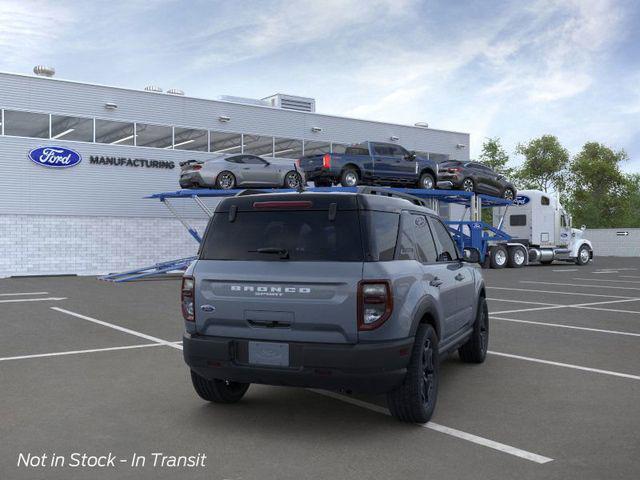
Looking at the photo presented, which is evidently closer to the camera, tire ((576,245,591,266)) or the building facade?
the building facade

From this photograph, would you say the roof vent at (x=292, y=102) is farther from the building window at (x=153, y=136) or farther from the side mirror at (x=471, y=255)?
the side mirror at (x=471, y=255)

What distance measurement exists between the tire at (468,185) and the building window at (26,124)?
16.5m

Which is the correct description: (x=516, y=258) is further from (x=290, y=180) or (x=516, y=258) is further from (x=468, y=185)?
(x=290, y=180)

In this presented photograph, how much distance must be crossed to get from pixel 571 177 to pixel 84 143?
5400cm

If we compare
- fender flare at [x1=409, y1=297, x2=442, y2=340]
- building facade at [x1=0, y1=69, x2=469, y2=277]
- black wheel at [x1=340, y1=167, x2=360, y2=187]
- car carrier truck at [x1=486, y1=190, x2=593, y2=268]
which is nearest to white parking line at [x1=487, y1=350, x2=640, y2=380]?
fender flare at [x1=409, y1=297, x2=442, y2=340]

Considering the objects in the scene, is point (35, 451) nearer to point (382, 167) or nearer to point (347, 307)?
point (347, 307)

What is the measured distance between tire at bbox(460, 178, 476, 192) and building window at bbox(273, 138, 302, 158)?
918cm

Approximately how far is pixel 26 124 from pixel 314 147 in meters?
13.3

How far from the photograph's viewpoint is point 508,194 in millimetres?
29406

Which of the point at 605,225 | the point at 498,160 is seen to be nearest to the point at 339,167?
the point at 498,160

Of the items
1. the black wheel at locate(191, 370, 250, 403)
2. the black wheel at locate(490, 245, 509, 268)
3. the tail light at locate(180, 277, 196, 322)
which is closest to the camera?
the tail light at locate(180, 277, 196, 322)

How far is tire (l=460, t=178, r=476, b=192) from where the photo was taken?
26703 millimetres

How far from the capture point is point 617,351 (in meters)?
8.28

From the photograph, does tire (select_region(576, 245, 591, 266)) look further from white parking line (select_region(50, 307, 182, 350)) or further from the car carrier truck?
white parking line (select_region(50, 307, 182, 350))
